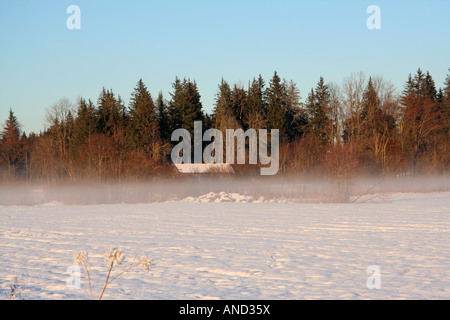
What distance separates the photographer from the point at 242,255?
841cm

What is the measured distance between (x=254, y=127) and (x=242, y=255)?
34207 mm

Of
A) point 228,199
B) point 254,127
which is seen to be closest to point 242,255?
point 228,199

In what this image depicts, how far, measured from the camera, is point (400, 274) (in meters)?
6.75

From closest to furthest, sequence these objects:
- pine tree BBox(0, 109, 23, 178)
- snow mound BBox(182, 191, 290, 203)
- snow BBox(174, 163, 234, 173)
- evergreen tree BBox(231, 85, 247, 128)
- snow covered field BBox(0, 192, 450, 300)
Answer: snow covered field BBox(0, 192, 450, 300) < snow mound BBox(182, 191, 290, 203) < snow BBox(174, 163, 234, 173) < evergreen tree BBox(231, 85, 247, 128) < pine tree BBox(0, 109, 23, 178)

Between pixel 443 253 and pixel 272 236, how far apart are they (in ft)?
12.7

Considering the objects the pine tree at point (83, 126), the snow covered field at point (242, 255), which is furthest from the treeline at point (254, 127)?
the snow covered field at point (242, 255)

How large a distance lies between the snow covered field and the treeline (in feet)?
46.4

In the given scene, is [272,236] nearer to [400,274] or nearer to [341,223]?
[341,223]

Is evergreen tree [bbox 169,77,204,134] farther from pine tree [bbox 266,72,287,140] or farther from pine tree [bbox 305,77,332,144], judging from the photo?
pine tree [bbox 305,77,332,144]

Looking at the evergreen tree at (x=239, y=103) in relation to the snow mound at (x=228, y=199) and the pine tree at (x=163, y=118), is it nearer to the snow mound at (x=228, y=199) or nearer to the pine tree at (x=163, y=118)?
the pine tree at (x=163, y=118)

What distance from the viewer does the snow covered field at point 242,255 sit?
A: 594cm

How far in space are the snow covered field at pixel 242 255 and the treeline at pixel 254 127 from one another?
14.1 meters

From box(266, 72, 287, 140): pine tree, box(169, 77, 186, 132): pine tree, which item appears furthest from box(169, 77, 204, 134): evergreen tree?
box(266, 72, 287, 140): pine tree

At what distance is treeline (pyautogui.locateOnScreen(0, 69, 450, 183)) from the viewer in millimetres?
30672
